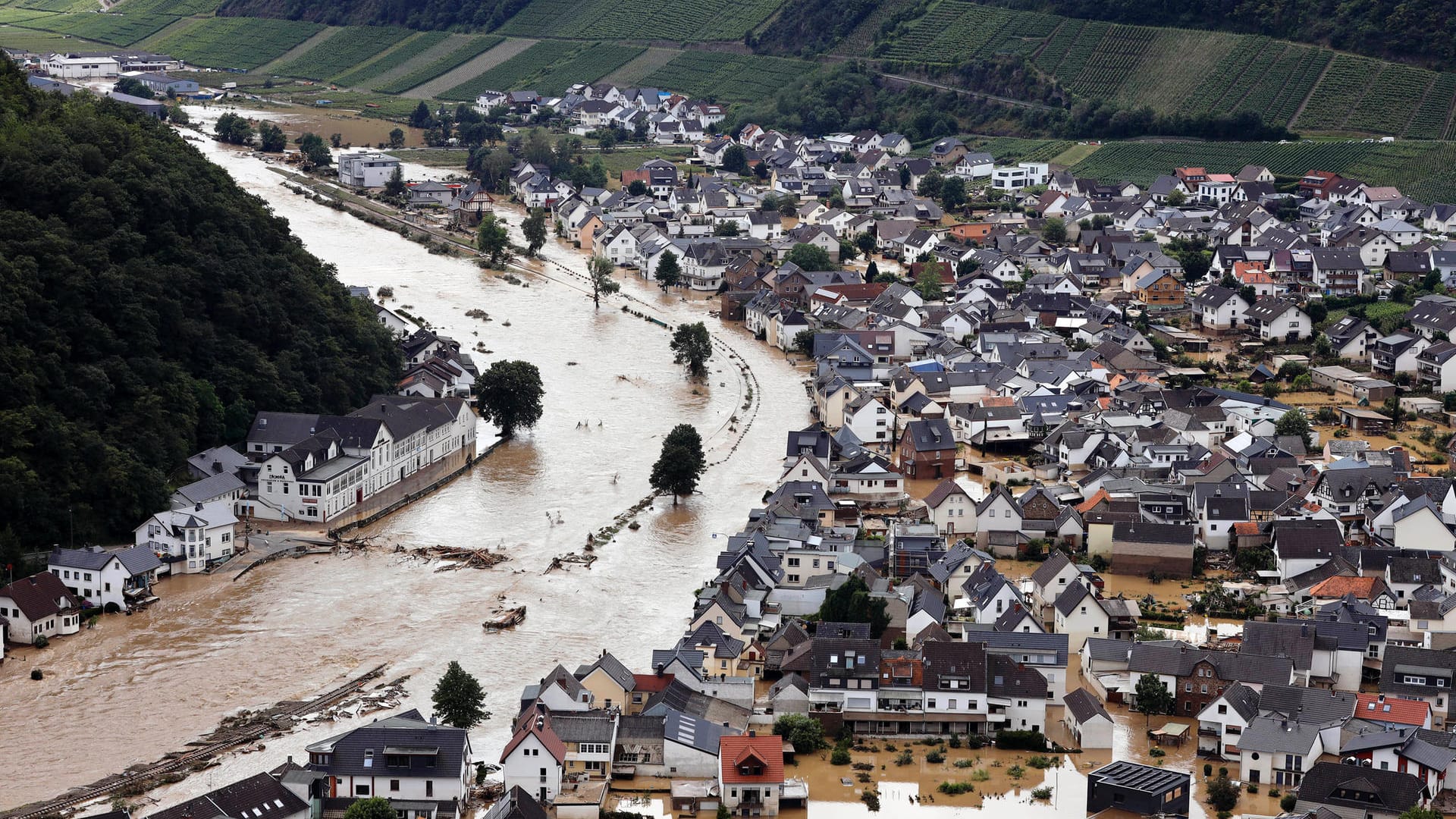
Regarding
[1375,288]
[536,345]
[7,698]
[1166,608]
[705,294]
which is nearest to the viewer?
[7,698]

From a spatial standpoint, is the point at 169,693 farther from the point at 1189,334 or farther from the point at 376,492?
the point at 1189,334

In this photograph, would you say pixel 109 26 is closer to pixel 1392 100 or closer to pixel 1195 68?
pixel 1195 68

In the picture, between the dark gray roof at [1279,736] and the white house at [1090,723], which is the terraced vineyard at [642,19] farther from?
the dark gray roof at [1279,736]

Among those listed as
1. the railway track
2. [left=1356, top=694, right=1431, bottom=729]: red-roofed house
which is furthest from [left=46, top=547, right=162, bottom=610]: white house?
[left=1356, top=694, right=1431, bottom=729]: red-roofed house

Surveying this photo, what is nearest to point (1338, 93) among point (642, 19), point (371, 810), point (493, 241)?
point (493, 241)

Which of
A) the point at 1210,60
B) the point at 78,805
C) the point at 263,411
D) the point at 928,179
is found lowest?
the point at 78,805

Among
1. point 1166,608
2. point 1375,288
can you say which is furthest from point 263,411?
point 1375,288
